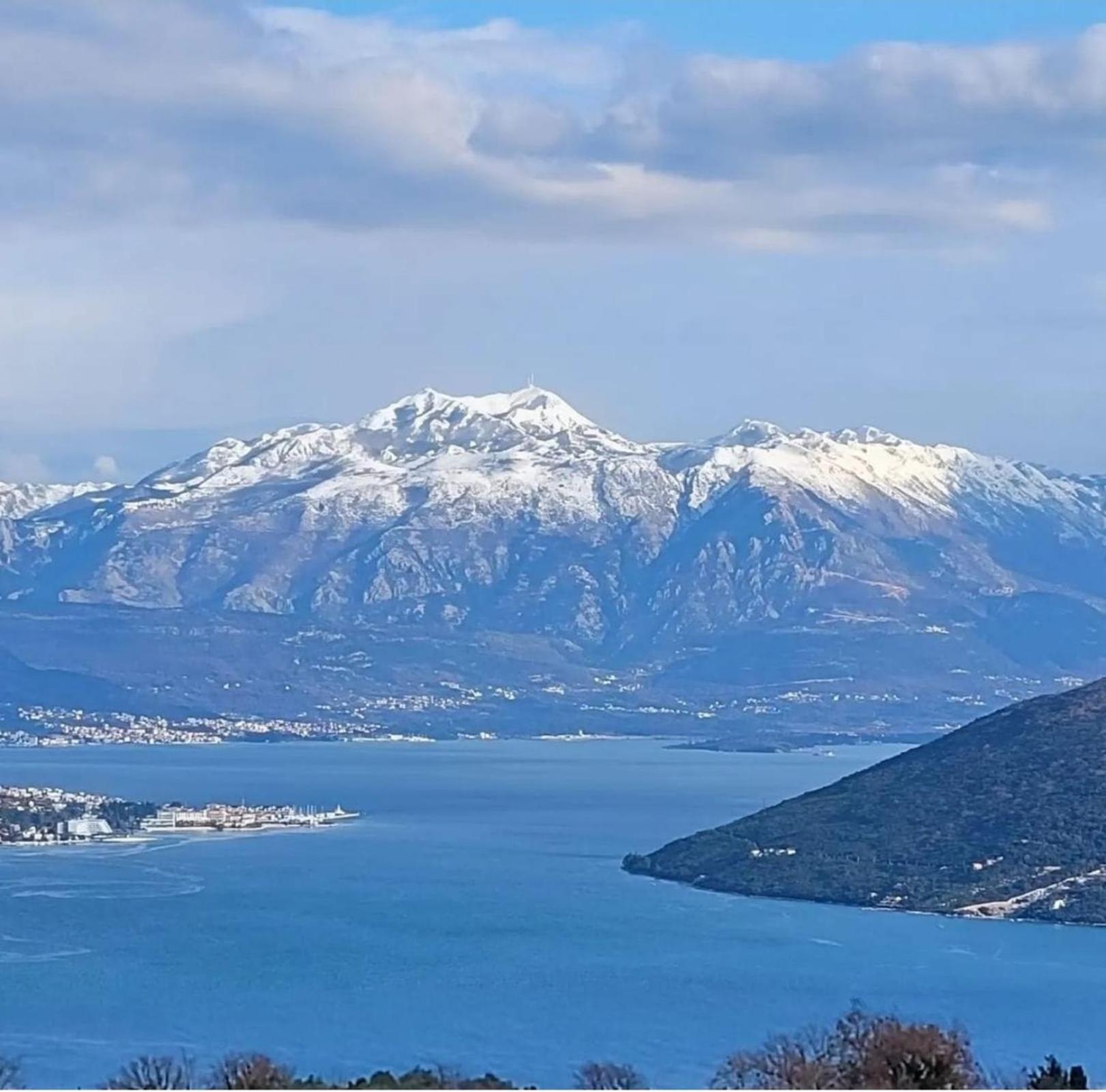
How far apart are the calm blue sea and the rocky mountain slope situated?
109 inches

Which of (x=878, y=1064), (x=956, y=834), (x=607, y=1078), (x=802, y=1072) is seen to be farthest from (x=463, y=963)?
(x=878, y=1064)

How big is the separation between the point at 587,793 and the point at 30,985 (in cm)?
9772

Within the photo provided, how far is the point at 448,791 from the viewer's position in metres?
180

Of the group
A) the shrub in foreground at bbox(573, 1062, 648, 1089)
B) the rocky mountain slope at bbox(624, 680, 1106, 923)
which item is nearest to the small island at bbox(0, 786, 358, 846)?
the rocky mountain slope at bbox(624, 680, 1106, 923)

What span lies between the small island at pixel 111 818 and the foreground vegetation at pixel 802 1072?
76.9m

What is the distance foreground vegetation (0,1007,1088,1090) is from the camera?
4312cm

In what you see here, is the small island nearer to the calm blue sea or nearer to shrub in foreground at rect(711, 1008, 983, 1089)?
the calm blue sea

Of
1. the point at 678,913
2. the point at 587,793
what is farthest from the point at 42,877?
the point at 587,793

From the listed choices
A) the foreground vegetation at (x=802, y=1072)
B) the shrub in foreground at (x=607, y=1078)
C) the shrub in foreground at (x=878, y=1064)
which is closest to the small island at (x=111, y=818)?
the foreground vegetation at (x=802, y=1072)

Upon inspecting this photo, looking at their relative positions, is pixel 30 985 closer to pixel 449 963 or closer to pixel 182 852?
pixel 449 963

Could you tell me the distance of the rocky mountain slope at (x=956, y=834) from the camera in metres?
104

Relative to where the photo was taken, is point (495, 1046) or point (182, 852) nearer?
point (495, 1046)

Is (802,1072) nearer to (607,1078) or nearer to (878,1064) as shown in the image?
(878,1064)

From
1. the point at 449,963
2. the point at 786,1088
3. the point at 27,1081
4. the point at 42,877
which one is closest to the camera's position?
the point at 786,1088
